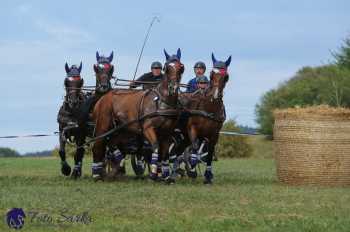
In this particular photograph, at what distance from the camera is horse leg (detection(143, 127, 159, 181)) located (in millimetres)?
19500

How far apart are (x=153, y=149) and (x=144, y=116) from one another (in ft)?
2.71

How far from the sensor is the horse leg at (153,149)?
19.5m

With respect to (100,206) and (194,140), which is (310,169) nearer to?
(194,140)

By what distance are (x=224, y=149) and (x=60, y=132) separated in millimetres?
27987

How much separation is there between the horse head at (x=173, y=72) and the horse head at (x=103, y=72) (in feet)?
6.91

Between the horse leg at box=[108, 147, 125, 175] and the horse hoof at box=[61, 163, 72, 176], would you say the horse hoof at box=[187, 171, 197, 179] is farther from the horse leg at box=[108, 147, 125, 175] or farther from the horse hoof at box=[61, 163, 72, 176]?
the horse hoof at box=[61, 163, 72, 176]

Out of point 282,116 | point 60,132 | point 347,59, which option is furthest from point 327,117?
point 347,59

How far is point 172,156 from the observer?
2150 centimetres

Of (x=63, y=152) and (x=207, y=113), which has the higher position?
(x=207, y=113)

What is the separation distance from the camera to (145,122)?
19938mm

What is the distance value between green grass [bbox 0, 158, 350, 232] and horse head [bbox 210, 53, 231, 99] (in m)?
1.91

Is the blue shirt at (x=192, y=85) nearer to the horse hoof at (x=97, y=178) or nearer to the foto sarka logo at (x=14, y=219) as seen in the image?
the horse hoof at (x=97, y=178)

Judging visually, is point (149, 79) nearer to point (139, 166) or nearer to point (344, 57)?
point (139, 166)

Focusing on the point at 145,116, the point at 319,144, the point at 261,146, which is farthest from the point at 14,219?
the point at 261,146
